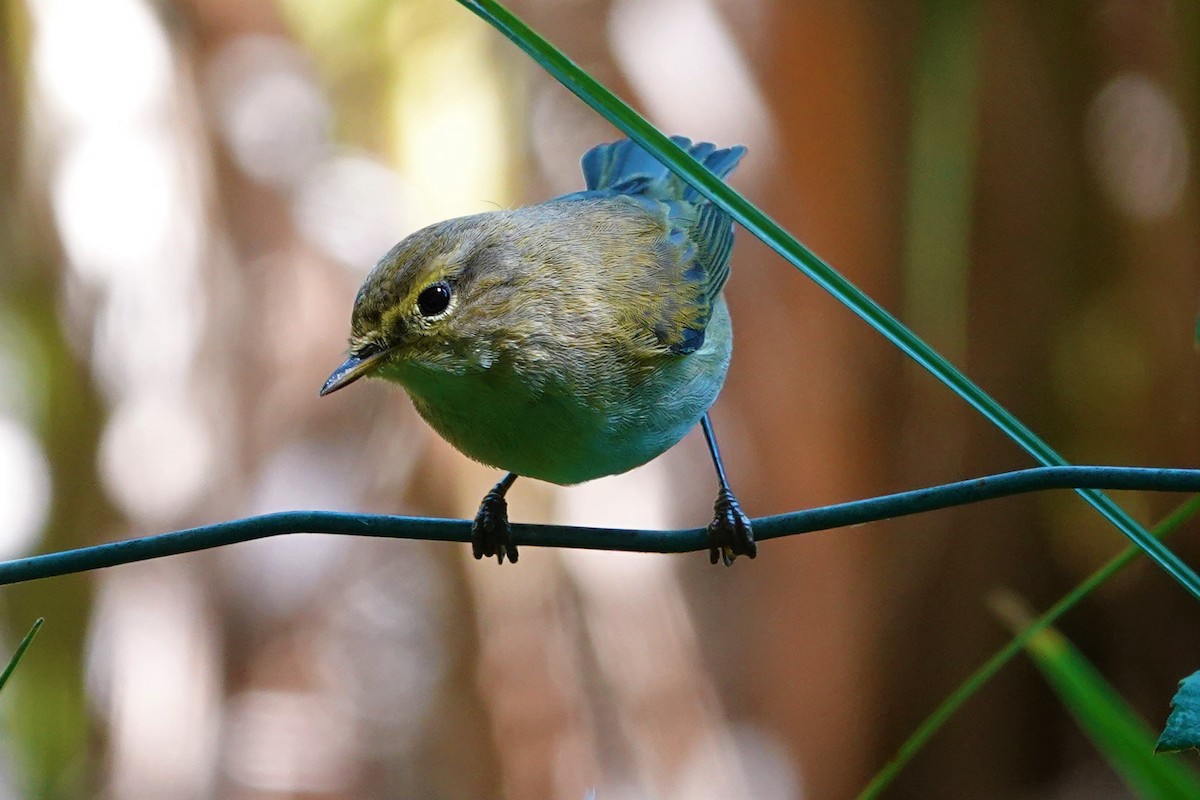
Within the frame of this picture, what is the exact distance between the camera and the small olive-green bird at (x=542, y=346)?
2062mm

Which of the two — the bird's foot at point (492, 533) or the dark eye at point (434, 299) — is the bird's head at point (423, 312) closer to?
the dark eye at point (434, 299)

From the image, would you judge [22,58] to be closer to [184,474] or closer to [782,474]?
[184,474]

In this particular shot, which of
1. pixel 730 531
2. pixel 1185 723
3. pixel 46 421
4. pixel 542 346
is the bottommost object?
pixel 1185 723

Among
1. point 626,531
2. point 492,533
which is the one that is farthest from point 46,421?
point 626,531

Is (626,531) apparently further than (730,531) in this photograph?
No

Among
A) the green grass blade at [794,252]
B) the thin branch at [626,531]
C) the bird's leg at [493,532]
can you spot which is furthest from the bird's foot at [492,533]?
the green grass blade at [794,252]

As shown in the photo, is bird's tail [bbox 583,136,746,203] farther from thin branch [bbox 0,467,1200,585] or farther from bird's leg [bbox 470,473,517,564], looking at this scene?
thin branch [bbox 0,467,1200,585]

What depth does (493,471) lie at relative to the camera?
4.64m

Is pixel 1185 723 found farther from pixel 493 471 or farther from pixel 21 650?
pixel 493 471

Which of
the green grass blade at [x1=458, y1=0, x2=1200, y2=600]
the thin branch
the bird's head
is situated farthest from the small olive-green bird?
the green grass blade at [x1=458, y1=0, x2=1200, y2=600]

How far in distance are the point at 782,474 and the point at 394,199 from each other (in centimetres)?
199

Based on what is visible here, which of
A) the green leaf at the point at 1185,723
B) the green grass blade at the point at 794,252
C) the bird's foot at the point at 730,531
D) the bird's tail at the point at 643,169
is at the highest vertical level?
the bird's tail at the point at 643,169

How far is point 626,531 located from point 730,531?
99 cm

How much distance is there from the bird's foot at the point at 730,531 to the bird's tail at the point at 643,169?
3.22 ft
